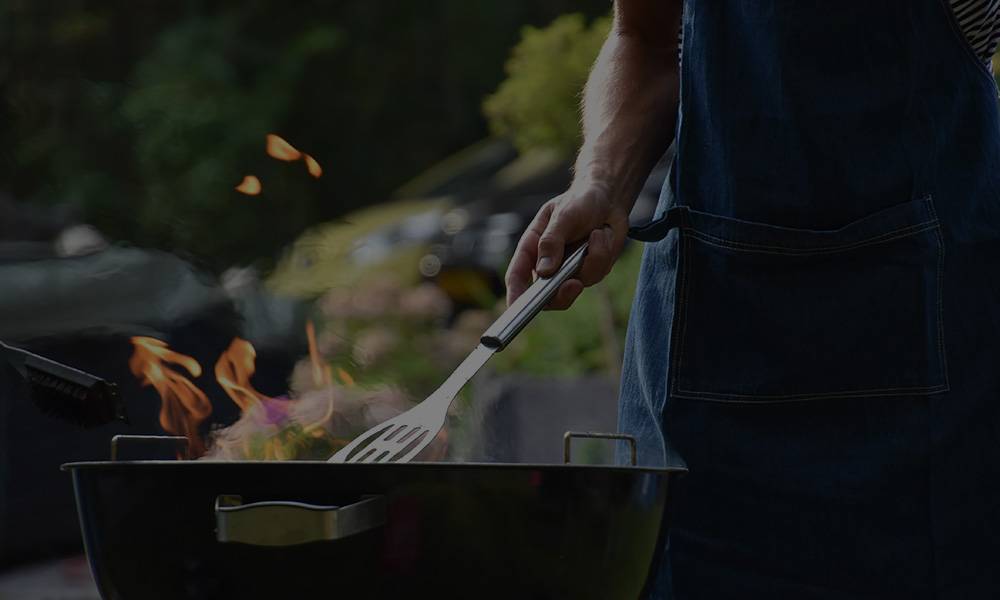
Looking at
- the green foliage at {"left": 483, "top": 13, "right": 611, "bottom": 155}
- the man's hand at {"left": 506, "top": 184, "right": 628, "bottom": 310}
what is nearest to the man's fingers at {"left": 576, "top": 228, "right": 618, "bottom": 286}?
the man's hand at {"left": 506, "top": 184, "right": 628, "bottom": 310}

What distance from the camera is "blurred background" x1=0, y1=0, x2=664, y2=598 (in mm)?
1876

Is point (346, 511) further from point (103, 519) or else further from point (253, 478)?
A: point (103, 519)

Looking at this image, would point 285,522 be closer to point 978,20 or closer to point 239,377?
point 239,377

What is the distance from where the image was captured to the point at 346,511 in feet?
1.88

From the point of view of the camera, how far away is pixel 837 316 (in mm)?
829

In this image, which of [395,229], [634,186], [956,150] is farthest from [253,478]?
[395,229]

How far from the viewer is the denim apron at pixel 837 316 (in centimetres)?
82

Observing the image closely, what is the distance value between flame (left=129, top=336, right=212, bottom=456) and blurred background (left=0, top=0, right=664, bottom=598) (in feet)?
0.03

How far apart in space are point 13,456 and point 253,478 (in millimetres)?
1584

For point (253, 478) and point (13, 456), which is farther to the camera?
point (13, 456)

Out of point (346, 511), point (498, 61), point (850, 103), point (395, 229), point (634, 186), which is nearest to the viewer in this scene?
point (346, 511)

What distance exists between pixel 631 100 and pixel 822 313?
30 cm

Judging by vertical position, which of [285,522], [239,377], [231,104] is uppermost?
[231,104]

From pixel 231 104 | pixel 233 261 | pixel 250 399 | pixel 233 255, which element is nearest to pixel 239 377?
pixel 250 399
